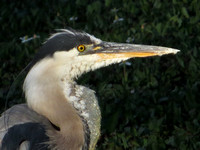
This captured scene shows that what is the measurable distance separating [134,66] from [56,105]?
2375mm

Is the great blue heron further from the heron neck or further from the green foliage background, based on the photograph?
the green foliage background

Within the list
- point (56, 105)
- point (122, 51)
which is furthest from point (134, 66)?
point (56, 105)

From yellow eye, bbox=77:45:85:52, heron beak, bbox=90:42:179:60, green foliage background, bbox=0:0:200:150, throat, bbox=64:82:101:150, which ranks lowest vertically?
green foliage background, bbox=0:0:200:150

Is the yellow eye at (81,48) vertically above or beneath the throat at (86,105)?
above

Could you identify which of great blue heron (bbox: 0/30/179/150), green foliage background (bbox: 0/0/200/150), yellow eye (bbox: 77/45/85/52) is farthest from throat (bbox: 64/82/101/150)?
green foliage background (bbox: 0/0/200/150)

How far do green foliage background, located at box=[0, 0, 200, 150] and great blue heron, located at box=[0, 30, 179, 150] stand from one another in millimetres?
340

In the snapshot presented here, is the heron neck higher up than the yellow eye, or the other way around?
the yellow eye

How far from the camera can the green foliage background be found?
468 cm

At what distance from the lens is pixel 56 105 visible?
11.4 feet

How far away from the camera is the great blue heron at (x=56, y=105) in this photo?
3.43 meters

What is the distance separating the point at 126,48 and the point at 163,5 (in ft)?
10.4

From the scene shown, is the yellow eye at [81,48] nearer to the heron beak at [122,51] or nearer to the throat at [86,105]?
the heron beak at [122,51]

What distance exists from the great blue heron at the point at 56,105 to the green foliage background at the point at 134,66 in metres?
0.34

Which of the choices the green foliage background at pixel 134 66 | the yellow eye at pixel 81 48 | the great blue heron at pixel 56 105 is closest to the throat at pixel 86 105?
the great blue heron at pixel 56 105
